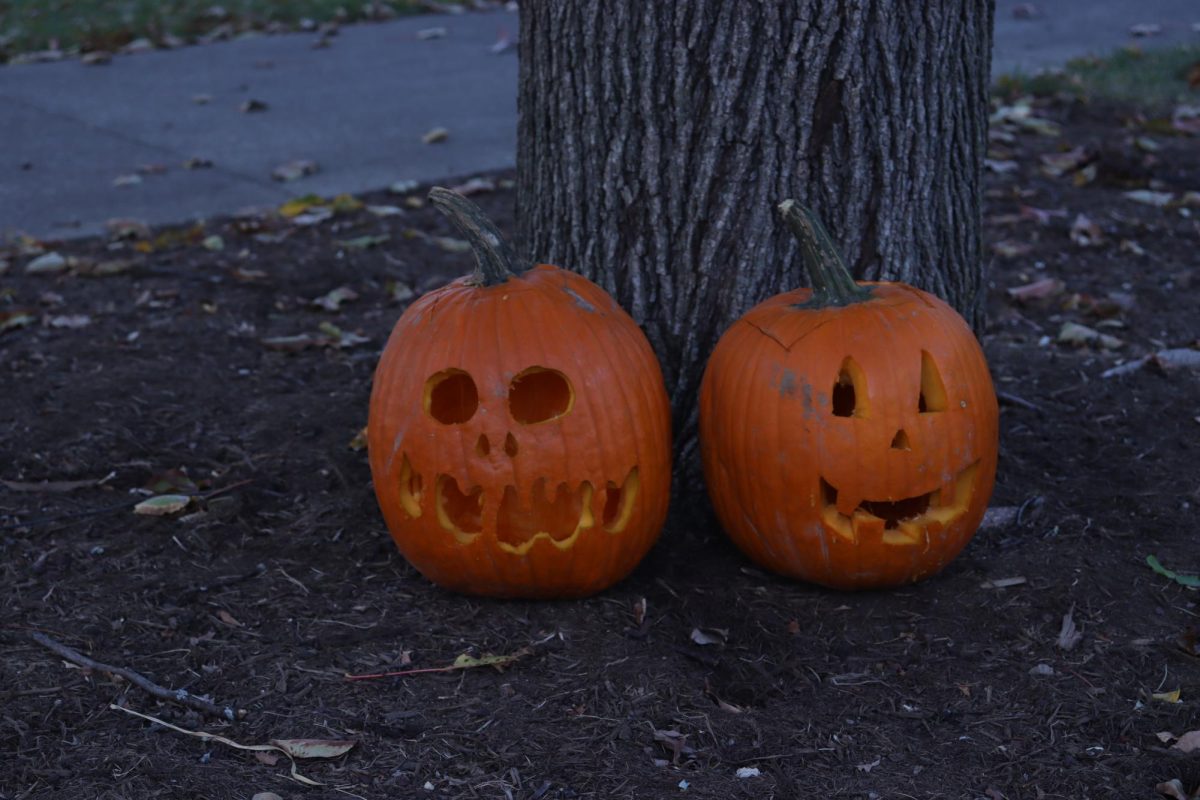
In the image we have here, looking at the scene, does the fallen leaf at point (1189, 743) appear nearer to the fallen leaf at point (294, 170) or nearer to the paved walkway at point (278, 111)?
the paved walkway at point (278, 111)

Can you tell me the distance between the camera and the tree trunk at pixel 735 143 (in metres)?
3.03

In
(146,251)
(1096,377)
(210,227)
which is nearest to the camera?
(1096,377)

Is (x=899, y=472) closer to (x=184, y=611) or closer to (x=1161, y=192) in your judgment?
(x=184, y=611)

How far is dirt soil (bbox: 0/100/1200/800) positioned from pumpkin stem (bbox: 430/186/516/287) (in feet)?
2.55

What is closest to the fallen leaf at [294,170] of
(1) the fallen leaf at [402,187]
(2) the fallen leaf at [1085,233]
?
(1) the fallen leaf at [402,187]

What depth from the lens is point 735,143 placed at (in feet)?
10.1

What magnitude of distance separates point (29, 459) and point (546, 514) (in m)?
1.76

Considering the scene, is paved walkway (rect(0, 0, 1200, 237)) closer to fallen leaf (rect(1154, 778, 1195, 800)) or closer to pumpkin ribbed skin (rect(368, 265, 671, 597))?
pumpkin ribbed skin (rect(368, 265, 671, 597))

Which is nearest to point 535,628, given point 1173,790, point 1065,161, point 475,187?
point 1173,790

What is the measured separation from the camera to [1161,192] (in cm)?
608

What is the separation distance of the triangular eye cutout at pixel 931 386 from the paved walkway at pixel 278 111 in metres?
4.19

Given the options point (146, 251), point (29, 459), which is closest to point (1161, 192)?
point (146, 251)

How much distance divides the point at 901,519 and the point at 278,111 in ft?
20.5

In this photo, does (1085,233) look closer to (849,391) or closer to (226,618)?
(849,391)
